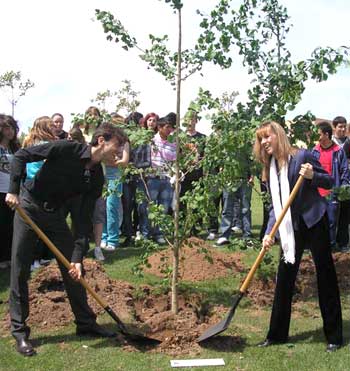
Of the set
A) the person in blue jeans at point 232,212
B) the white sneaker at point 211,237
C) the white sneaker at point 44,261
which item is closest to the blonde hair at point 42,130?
the white sneaker at point 44,261

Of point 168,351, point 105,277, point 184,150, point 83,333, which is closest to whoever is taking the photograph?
point 168,351

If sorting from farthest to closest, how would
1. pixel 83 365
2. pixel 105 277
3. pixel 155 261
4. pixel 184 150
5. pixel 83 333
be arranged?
pixel 155 261 → pixel 105 277 → pixel 184 150 → pixel 83 333 → pixel 83 365

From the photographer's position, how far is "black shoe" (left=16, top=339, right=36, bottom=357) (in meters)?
4.88

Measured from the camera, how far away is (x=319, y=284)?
197 inches

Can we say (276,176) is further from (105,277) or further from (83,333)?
(105,277)

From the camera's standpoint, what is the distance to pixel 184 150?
19.3 feet

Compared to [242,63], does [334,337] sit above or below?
below

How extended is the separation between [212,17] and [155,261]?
3.88 meters

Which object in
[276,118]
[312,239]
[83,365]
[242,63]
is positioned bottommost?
[83,365]

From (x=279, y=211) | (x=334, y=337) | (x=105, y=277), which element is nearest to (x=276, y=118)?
(x=279, y=211)

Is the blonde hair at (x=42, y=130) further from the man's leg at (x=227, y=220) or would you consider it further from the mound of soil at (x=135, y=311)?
the man's leg at (x=227, y=220)

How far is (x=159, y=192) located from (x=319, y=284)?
4.68 metres

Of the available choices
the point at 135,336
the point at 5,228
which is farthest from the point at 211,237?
the point at 135,336

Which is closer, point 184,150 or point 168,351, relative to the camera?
point 168,351
